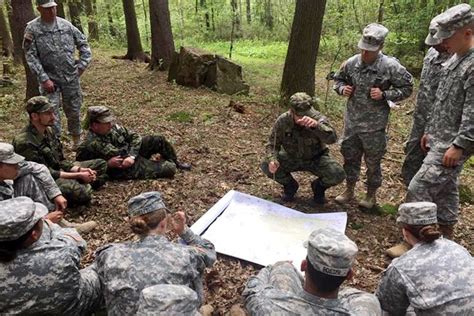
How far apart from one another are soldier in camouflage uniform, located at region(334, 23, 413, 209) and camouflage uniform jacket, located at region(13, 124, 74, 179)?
3.13 meters

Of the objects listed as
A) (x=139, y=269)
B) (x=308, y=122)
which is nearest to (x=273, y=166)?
(x=308, y=122)

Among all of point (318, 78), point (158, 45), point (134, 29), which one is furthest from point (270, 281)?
point (134, 29)

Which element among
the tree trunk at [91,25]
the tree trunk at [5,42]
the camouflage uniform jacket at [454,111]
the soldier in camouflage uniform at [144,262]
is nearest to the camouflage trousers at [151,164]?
the soldier in camouflage uniform at [144,262]

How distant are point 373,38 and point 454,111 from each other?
1188mm

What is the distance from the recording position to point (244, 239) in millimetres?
4133

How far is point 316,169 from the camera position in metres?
4.78

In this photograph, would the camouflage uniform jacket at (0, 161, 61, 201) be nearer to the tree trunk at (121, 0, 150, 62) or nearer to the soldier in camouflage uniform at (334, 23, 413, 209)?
the soldier in camouflage uniform at (334, 23, 413, 209)

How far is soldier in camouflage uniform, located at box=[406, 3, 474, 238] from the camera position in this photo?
11.0 ft

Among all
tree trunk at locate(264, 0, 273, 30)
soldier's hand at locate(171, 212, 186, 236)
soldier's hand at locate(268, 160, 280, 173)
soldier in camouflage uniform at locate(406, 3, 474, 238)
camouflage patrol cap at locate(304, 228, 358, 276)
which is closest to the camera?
camouflage patrol cap at locate(304, 228, 358, 276)

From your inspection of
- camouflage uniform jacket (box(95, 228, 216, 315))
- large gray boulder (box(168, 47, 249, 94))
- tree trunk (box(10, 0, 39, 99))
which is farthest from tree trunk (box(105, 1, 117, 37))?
camouflage uniform jacket (box(95, 228, 216, 315))

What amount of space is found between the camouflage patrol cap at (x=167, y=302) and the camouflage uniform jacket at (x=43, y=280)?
0.87 m

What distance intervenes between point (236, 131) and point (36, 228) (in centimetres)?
492

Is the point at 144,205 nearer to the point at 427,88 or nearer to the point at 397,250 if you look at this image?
the point at 397,250

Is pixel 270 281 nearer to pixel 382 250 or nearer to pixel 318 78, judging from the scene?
pixel 382 250
